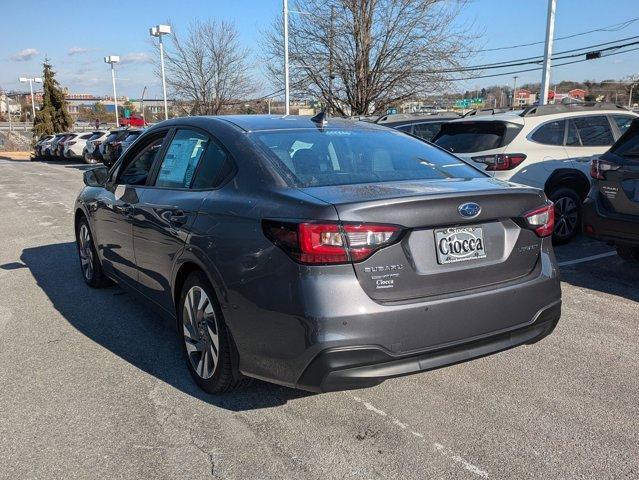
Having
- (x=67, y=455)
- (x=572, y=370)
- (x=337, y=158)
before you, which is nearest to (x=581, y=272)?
(x=572, y=370)

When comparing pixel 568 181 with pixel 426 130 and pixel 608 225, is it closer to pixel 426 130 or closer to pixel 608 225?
pixel 608 225

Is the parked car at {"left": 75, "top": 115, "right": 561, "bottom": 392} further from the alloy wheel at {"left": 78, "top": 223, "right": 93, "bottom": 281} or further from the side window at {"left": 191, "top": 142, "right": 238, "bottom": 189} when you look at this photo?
the alloy wheel at {"left": 78, "top": 223, "right": 93, "bottom": 281}

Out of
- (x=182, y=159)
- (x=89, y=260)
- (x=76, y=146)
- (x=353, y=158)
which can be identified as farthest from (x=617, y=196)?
(x=76, y=146)

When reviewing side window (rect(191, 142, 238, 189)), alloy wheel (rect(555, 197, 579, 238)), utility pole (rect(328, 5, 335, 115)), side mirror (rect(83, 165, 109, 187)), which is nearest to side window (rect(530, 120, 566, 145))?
alloy wheel (rect(555, 197, 579, 238))

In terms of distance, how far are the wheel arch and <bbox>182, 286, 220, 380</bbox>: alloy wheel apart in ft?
17.5

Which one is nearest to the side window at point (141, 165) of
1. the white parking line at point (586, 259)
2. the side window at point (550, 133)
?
the white parking line at point (586, 259)

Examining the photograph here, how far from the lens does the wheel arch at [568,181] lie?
7.26 meters

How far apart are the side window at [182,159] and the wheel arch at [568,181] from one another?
16.4 feet

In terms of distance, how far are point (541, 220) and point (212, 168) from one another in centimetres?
196

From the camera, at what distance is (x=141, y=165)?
4.66 m

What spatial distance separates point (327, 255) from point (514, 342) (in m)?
1.20

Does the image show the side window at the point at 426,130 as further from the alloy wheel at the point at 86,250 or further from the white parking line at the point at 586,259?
the alloy wheel at the point at 86,250

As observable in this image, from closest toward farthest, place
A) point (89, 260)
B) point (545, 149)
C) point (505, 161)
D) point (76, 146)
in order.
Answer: point (89, 260) → point (505, 161) → point (545, 149) → point (76, 146)

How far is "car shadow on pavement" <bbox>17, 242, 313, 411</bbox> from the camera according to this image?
348cm
